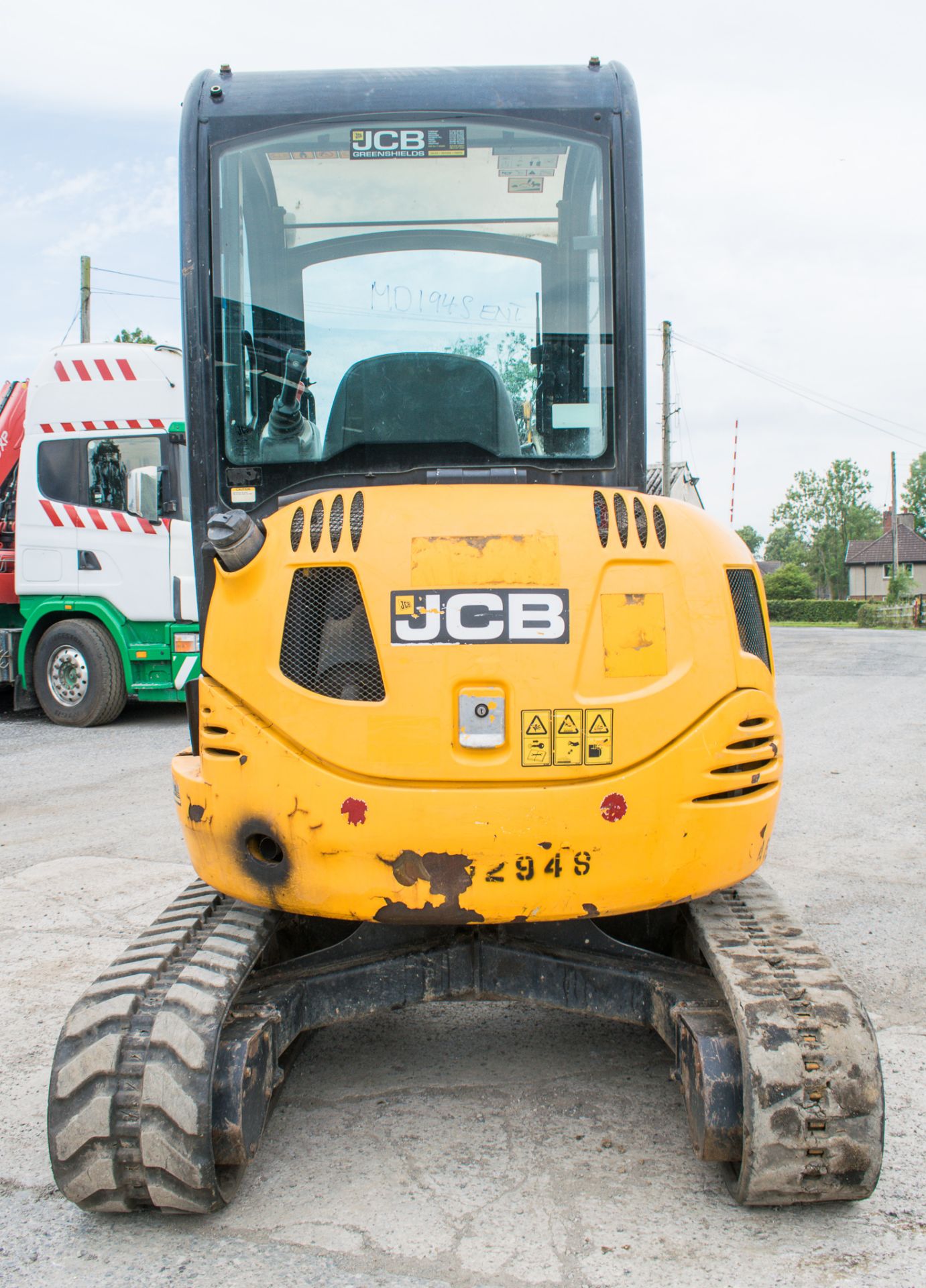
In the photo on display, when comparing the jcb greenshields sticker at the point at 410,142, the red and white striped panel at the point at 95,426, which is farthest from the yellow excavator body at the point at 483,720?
the red and white striped panel at the point at 95,426

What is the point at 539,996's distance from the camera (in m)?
2.93

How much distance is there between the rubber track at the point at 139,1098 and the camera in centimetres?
244

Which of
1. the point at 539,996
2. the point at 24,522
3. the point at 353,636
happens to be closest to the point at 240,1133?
the point at 539,996

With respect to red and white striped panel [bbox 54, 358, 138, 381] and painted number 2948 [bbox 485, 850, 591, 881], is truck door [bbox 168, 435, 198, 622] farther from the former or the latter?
painted number 2948 [bbox 485, 850, 591, 881]

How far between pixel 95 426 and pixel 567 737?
9275 mm

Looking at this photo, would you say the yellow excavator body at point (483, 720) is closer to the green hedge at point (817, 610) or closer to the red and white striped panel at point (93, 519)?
the red and white striped panel at point (93, 519)

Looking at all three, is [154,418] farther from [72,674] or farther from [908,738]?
[908,738]

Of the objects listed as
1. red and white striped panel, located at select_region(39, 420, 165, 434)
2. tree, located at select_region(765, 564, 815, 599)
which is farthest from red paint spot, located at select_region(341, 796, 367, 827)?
tree, located at select_region(765, 564, 815, 599)

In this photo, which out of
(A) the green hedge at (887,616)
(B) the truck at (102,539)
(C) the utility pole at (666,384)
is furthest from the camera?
(A) the green hedge at (887,616)

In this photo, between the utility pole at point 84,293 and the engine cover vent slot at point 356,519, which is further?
the utility pole at point 84,293

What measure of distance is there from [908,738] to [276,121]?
8351mm

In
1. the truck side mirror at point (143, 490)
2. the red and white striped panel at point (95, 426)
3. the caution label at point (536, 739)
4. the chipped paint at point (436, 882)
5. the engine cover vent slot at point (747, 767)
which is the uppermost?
the red and white striped panel at point (95, 426)

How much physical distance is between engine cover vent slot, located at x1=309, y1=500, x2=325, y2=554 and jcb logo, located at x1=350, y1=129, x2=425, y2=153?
117 cm

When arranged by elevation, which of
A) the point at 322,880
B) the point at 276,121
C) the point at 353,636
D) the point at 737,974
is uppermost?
the point at 276,121
